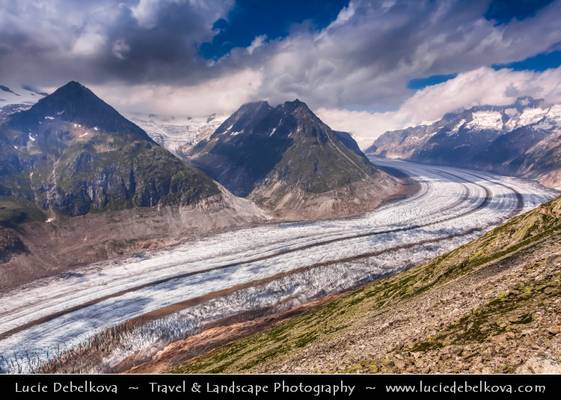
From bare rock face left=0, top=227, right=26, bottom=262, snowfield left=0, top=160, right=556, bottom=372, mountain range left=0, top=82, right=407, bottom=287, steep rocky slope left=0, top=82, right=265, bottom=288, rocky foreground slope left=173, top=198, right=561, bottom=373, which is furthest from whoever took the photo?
mountain range left=0, top=82, right=407, bottom=287

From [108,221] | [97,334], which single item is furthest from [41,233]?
[97,334]

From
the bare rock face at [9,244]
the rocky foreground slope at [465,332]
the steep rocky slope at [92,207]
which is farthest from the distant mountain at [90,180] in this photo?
the rocky foreground slope at [465,332]

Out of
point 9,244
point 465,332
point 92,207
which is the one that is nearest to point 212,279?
point 9,244

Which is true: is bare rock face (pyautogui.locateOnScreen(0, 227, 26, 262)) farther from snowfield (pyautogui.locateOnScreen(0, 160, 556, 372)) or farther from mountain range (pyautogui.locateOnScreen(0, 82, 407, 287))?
snowfield (pyautogui.locateOnScreen(0, 160, 556, 372))

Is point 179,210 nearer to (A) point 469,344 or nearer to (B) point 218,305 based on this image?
(B) point 218,305

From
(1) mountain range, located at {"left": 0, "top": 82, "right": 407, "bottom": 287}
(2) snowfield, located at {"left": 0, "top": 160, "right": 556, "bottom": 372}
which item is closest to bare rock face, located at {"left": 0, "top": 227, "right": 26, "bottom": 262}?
(1) mountain range, located at {"left": 0, "top": 82, "right": 407, "bottom": 287}

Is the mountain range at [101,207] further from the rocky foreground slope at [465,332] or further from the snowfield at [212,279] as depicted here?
the rocky foreground slope at [465,332]

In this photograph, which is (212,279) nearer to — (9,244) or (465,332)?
(9,244)

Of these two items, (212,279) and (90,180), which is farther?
(90,180)
